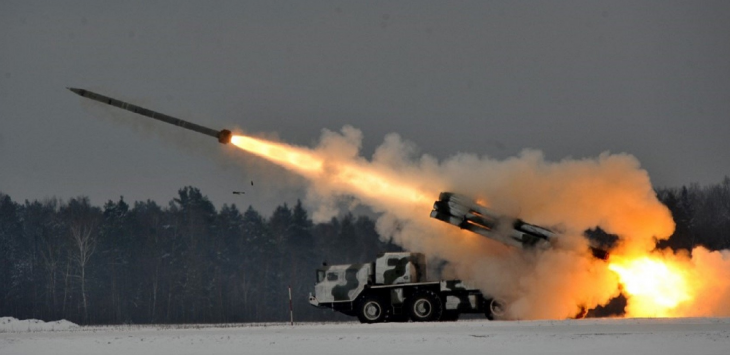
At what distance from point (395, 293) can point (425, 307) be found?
4.86 ft

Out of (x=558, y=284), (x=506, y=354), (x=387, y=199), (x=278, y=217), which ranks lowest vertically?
(x=506, y=354)

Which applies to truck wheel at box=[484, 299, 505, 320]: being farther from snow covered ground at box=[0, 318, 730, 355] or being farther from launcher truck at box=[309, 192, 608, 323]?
snow covered ground at box=[0, 318, 730, 355]

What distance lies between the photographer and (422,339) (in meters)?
39.7

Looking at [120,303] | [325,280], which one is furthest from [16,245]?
[325,280]

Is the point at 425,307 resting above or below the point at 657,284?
below

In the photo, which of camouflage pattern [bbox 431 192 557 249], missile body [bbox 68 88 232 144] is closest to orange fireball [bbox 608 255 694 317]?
camouflage pattern [bbox 431 192 557 249]

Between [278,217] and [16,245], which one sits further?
[278,217]

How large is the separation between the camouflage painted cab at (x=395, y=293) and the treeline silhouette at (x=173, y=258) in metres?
32.7

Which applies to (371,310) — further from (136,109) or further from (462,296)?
(136,109)

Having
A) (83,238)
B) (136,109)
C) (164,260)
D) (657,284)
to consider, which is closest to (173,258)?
(164,260)

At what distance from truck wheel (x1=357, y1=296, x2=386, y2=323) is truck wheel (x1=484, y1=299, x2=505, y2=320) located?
434cm

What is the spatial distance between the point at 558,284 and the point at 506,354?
1546cm

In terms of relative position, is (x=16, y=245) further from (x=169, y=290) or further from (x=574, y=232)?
(x=574, y=232)

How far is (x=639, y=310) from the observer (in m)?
49.9
